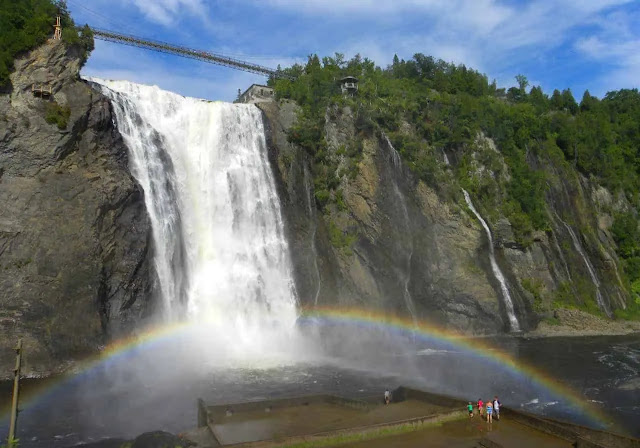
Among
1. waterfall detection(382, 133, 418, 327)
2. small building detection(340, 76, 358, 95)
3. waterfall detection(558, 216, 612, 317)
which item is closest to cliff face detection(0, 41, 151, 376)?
waterfall detection(382, 133, 418, 327)

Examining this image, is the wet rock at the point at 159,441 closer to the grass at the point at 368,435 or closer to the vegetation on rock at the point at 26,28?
the grass at the point at 368,435

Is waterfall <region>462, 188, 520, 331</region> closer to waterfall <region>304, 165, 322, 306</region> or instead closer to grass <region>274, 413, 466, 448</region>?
waterfall <region>304, 165, 322, 306</region>

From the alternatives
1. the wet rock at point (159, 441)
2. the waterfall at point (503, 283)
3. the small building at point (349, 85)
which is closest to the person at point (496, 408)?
the wet rock at point (159, 441)

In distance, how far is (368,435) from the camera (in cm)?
1562

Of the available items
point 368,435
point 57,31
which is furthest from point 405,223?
point 368,435

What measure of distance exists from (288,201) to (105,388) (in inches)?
838

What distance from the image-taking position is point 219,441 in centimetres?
1562

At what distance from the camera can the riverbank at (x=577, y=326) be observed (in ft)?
147

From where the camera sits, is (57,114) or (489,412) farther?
(57,114)

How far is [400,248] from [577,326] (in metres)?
17.8

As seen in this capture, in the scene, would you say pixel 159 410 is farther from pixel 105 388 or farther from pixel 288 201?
pixel 288 201

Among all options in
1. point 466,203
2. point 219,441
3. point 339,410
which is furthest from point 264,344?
point 466,203

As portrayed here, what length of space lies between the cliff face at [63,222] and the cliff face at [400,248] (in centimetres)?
1347

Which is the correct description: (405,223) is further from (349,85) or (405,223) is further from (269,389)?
(269,389)
